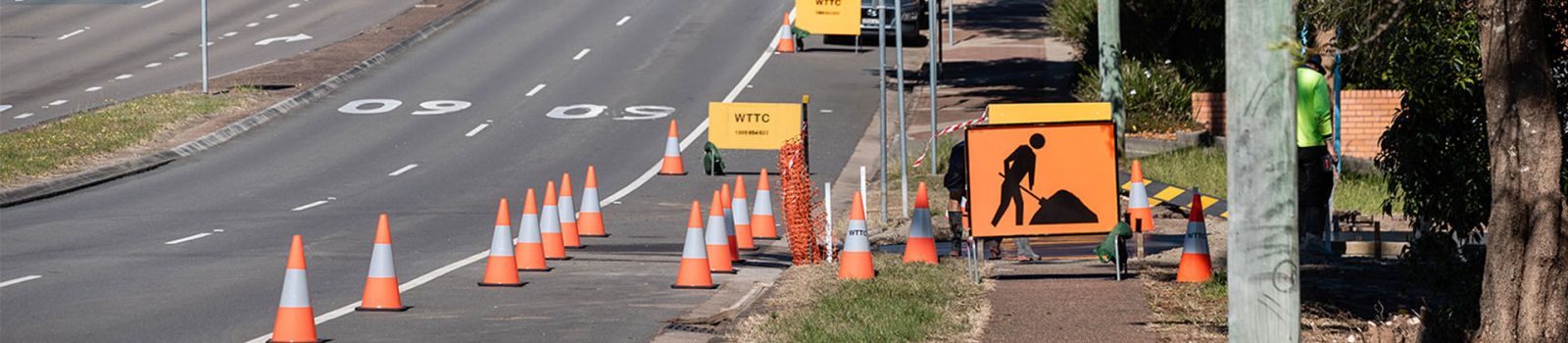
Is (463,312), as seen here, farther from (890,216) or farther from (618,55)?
(618,55)

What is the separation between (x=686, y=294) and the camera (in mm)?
14922

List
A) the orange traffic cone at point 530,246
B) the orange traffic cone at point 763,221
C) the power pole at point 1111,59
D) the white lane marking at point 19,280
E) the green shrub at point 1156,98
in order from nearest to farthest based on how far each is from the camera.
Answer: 1. the white lane marking at point 19,280
2. the orange traffic cone at point 530,246
3. the orange traffic cone at point 763,221
4. the power pole at point 1111,59
5. the green shrub at point 1156,98

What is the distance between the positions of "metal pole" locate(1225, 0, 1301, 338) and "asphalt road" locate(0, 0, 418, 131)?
27.5 meters

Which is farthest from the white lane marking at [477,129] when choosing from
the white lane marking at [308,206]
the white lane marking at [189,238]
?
the white lane marking at [189,238]

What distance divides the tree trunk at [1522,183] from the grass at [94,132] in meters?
18.4

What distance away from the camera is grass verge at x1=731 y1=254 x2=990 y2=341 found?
38.5 ft

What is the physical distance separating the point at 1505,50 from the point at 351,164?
19.9m

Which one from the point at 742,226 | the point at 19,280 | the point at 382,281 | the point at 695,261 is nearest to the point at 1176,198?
the point at 742,226

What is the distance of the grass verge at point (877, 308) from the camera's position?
11742mm

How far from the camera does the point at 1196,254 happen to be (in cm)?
1421

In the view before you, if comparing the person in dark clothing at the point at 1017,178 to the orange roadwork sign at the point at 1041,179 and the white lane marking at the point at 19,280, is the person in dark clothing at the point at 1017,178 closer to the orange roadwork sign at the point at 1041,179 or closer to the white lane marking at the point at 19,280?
the orange roadwork sign at the point at 1041,179

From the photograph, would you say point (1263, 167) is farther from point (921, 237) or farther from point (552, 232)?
point (552, 232)

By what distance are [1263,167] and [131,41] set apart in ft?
131

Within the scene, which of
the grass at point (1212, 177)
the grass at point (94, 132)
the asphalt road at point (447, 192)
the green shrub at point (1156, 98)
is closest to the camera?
the asphalt road at point (447, 192)
